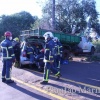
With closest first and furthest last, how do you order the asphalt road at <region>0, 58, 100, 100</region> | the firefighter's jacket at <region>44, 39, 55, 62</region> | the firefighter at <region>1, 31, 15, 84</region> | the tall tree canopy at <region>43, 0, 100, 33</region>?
1. the asphalt road at <region>0, 58, 100, 100</region>
2. the firefighter's jacket at <region>44, 39, 55, 62</region>
3. the firefighter at <region>1, 31, 15, 84</region>
4. the tall tree canopy at <region>43, 0, 100, 33</region>

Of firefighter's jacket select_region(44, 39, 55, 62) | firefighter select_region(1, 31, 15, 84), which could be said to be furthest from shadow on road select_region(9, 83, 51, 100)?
firefighter's jacket select_region(44, 39, 55, 62)

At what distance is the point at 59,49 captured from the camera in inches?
462

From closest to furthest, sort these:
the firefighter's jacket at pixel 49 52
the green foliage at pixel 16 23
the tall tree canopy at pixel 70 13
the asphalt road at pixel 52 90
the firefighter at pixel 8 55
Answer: the asphalt road at pixel 52 90, the firefighter's jacket at pixel 49 52, the firefighter at pixel 8 55, the tall tree canopy at pixel 70 13, the green foliage at pixel 16 23

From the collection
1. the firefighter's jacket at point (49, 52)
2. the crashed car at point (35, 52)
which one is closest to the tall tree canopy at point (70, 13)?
the crashed car at point (35, 52)

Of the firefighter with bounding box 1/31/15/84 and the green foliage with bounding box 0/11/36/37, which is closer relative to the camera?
the firefighter with bounding box 1/31/15/84

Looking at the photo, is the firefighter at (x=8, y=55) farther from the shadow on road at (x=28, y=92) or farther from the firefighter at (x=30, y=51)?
the firefighter at (x=30, y=51)

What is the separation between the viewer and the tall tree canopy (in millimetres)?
28750

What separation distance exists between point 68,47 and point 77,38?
1.41 metres

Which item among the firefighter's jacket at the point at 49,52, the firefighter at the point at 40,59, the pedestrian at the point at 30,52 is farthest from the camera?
the pedestrian at the point at 30,52

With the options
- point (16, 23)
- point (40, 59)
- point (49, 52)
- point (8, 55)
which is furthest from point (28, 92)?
point (16, 23)

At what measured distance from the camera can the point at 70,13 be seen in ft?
94.4

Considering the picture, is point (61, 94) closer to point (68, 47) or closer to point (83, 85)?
point (83, 85)

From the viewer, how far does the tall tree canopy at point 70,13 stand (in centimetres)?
2875

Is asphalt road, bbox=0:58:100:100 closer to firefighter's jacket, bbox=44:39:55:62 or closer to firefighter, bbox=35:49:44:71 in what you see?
firefighter's jacket, bbox=44:39:55:62
